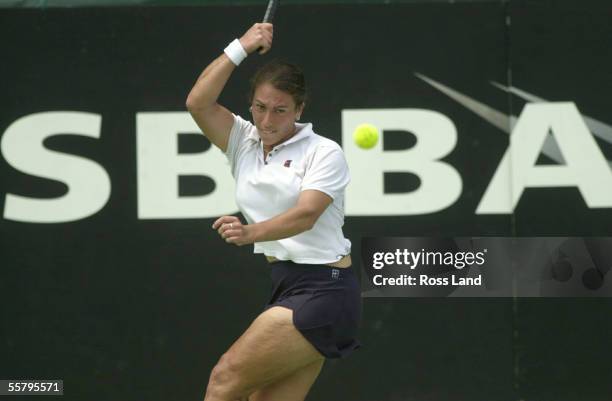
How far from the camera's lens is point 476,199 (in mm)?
5449

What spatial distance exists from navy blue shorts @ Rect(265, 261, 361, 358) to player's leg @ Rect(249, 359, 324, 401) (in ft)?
0.62

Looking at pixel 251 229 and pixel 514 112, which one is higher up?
pixel 514 112

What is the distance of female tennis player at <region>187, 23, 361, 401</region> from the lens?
3.52 metres

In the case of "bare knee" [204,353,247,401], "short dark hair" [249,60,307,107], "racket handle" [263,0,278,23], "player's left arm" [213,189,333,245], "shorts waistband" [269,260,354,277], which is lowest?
"bare knee" [204,353,247,401]

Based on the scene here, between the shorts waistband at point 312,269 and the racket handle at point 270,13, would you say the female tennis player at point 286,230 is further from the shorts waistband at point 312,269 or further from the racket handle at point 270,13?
the racket handle at point 270,13

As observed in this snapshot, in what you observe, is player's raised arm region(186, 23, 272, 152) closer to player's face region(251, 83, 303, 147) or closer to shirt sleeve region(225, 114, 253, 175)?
shirt sleeve region(225, 114, 253, 175)

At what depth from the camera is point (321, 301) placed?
11.8 ft

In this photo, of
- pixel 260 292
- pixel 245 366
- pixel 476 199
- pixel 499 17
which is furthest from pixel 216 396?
pixel 499 17

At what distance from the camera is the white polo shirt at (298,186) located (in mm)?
3564

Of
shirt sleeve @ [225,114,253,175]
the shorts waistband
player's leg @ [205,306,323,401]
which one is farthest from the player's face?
player's leg @ [205,306,323,401]

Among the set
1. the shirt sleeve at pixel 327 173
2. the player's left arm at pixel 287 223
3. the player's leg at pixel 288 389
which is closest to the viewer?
the player's left arm at pixel 287 223

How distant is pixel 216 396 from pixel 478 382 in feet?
7.40

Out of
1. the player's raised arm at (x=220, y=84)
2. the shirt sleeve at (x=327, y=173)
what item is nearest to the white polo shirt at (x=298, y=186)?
the shirt sleeve at (x=327, y=173)

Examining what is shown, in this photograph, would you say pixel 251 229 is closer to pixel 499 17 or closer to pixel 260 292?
pixel 260 292
